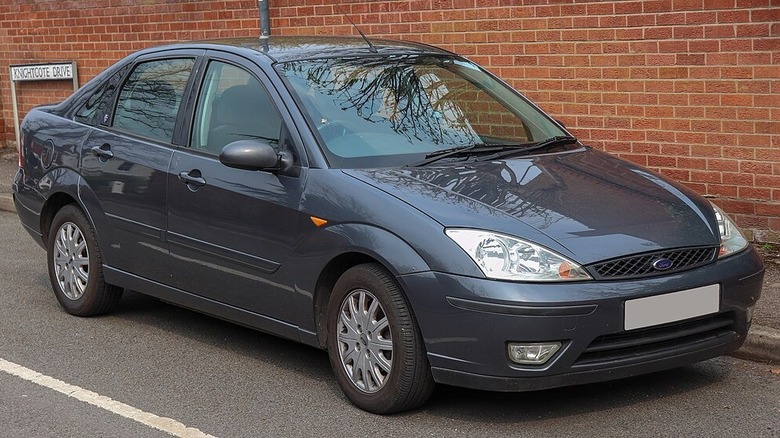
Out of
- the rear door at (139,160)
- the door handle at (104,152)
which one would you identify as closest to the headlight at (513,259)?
the rear door at (139,160)

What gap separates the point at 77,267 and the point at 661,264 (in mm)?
3665

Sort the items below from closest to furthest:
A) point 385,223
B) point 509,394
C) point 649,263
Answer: point 649,263 → point 385,223 → point 509,394

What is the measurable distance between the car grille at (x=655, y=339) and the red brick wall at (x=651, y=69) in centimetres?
Answer: 294

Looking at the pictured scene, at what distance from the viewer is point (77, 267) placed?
23.7 ft

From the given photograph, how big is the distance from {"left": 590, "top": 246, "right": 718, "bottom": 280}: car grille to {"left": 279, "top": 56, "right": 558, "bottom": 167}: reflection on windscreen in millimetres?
1208

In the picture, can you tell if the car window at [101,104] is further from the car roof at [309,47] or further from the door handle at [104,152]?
the car roof at [309,47]

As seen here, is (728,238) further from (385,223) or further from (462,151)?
(385,223)

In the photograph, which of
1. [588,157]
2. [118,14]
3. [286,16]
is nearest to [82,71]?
[118,14]

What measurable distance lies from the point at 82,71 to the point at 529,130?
8656 millimetres

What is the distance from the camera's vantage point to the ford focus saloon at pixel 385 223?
194 inches

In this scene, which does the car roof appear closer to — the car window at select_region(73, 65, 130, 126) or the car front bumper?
the car window at select_region(73, 65, 130, 126)

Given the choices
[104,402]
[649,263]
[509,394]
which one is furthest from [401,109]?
[104,402]

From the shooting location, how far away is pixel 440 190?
17.4ft

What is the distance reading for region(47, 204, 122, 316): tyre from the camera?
7.06 meters
